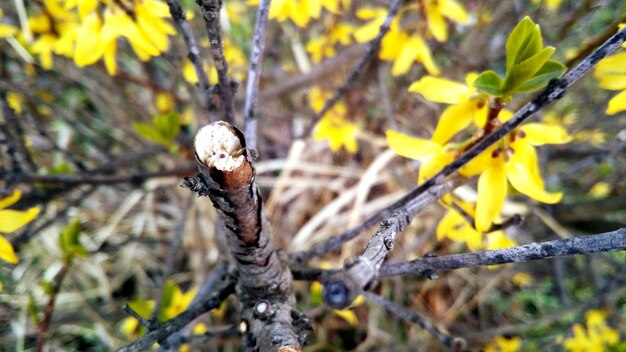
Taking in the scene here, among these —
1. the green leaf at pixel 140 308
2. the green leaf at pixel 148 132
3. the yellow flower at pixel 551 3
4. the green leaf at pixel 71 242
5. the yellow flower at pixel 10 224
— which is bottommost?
the green leaf at pixel 140 308

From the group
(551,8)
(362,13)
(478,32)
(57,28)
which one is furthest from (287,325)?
(551,8)

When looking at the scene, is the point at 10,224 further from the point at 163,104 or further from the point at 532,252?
the point at 163,104

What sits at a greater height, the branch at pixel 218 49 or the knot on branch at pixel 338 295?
the branch at pixel 218 49

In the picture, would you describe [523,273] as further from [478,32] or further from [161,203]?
[161,203]

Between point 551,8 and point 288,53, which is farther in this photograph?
point 288,53

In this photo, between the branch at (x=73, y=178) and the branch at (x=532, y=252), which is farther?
the branch at (x=73, y=178)

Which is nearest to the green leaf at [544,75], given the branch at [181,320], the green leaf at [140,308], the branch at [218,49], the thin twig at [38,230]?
the branch at [218,49]

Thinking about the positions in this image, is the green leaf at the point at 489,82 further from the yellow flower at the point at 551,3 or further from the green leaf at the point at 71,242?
the yellow flower at the point at 551,3
